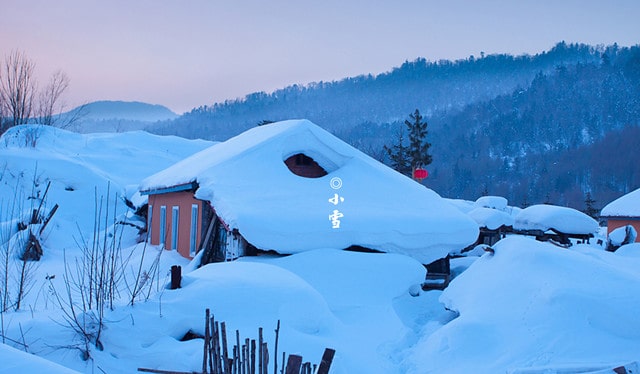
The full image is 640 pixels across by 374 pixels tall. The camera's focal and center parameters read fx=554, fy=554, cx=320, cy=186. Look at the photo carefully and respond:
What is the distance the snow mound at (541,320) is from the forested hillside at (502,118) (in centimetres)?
6036

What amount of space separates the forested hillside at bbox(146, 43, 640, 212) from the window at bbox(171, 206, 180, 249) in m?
52.9

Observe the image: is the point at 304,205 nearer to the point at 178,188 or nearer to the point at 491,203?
the point at 178,188

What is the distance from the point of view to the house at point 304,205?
12.8m

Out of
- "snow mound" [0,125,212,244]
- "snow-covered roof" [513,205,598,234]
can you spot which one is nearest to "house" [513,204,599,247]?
"snow-covered roof" [513,205,598,234]

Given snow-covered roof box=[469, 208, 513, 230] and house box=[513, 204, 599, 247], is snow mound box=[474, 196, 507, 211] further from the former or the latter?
snow-covered roof box=[469, 208, 513, 230]

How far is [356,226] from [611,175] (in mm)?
84286

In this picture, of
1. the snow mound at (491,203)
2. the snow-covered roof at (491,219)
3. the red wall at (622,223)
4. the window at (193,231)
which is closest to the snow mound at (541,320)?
the window at (193,231)

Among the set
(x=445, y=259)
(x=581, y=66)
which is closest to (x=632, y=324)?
(x=445, y=259)

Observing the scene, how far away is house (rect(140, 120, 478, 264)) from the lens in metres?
12.8

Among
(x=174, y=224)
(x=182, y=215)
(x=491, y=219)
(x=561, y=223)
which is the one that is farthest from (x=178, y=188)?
(x=561, y=223)

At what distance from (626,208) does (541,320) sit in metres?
21.8

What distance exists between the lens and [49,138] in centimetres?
3456

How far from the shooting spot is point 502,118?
4097 inches

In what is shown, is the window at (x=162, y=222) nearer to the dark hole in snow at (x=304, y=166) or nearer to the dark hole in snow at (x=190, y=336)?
the dark hole in snow at (x=304, y=166)
